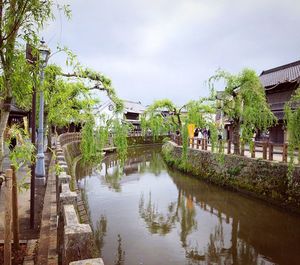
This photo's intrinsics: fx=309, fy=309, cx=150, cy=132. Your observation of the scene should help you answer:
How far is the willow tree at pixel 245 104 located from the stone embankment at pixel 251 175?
3.84 feet

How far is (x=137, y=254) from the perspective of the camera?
857 centimetres

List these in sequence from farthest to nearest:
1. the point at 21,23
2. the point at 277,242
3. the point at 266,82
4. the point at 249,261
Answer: the point at 266,82, the point at 277,242, the point at 249,261, the point at 21,23

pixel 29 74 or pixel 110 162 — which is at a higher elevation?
pixel 29 74

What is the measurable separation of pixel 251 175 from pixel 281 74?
14626mm

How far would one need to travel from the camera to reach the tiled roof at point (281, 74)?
77.5ft

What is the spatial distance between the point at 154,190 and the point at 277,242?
8264mm

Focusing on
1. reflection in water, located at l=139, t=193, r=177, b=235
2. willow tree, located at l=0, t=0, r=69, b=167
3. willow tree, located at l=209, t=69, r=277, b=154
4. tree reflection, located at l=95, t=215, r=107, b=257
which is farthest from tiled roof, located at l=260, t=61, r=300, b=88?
willow tree, located at l=0, t=0, r=69, b=167

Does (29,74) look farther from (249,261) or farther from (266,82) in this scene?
(266,82)

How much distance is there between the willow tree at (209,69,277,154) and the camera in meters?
15.5

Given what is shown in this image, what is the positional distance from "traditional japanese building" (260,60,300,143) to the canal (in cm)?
909

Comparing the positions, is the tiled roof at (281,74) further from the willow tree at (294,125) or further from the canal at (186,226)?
the willow tree at (294,125)

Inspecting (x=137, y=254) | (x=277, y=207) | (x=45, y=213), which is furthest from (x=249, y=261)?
(x=45, y=213)

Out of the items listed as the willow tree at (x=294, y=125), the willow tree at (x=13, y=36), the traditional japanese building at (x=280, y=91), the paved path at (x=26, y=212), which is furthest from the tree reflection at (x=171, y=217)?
the traditional japanese building at (x=280, y=91)

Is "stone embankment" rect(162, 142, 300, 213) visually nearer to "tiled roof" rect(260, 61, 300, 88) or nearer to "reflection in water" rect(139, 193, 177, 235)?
"reflection in water" rect(139, 193, 177, 235)
